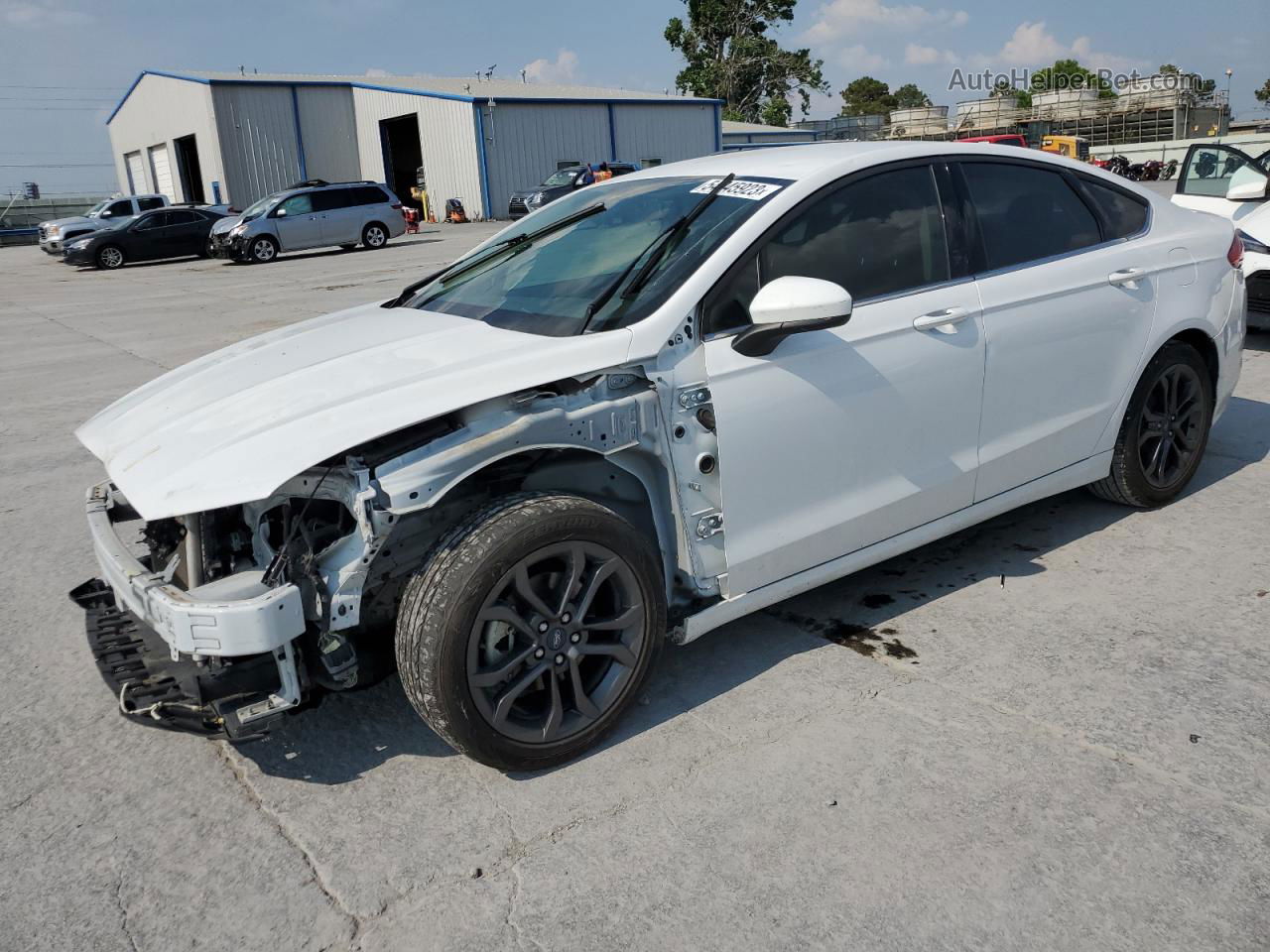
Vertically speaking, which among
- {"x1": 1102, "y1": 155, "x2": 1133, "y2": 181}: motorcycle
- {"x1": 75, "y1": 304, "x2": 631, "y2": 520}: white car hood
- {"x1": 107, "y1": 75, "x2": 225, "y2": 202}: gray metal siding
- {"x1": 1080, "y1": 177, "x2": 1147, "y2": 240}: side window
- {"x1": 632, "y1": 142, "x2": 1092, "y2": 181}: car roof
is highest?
{"x1": 107, "y1": 75, "x2": 225, "y2": 202}: gray metal siding

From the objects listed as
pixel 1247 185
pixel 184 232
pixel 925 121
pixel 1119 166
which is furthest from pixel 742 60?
pixel 1247 185

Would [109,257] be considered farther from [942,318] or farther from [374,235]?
[942,318]

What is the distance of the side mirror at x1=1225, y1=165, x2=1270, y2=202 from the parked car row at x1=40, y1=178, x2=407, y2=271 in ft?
69.1

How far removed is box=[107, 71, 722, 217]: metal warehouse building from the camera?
3697 centimetres

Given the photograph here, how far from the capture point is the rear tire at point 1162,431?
449cm

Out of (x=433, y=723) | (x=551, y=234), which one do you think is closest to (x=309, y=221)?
(x=551, y=234)

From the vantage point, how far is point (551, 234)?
407 cm

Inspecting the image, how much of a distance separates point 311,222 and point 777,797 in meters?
24.1

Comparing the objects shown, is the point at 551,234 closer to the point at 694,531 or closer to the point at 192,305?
the point at 694,531

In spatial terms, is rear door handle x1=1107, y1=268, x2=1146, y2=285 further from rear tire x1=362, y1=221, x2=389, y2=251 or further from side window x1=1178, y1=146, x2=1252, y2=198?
rear tire x1=362, y1=221, x2=389, y2=251

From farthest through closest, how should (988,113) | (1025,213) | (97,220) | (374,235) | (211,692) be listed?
(988,113) → (97,220) → (374,235) → (1025,213) → (211,692)

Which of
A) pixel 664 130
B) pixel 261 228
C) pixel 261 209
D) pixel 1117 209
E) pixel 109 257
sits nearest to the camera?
pixel 1117 209

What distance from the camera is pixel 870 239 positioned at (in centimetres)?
359

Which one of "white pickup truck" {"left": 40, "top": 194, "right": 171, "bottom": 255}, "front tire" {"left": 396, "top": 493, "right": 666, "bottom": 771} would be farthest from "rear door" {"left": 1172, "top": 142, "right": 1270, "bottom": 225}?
"white pickup truck" {"left": 40, "top": 194, "right": 171, "bottom": 255}
